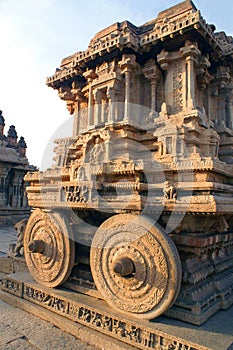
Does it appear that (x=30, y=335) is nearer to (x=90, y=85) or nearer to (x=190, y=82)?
(x=190, y=82)

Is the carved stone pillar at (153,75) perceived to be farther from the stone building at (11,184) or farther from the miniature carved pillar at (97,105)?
the stone building at (11,184)

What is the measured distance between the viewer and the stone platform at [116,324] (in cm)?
288

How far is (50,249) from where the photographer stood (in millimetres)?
4328

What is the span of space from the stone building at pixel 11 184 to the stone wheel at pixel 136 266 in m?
13.0

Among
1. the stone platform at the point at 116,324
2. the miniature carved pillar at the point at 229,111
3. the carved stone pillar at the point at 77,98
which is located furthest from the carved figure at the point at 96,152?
the miniature carved pillar at the point at 229,111

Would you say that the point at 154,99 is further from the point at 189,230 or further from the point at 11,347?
the point at 11,347

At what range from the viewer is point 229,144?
6.86 metres

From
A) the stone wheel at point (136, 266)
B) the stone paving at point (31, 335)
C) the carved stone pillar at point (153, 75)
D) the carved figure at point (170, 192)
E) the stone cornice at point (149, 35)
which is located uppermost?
the stone cornice at point (149, 35)

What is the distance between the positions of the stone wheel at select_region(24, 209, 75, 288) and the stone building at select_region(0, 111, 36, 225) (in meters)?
11.5

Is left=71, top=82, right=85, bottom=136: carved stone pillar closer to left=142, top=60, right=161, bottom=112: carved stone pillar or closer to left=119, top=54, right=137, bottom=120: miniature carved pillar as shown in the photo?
left=119, top=54, right=137, bottom=120: miniature carved pillar

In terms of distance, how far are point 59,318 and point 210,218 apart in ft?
8.63

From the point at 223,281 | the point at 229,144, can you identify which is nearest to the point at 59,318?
the point at 223,281

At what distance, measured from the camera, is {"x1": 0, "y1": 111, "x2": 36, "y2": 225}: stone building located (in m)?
15.4

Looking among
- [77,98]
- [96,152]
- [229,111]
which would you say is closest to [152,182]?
[96,152]
